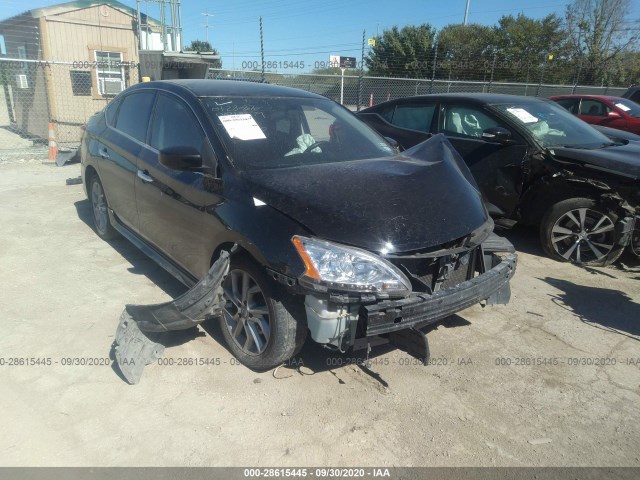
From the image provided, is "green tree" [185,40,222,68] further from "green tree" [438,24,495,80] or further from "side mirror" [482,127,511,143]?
"green tree" [438,24,495,80]

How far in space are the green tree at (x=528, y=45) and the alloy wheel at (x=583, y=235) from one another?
30.5 m

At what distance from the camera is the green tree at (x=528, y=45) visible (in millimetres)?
31938

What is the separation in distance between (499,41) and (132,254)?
36.8 m

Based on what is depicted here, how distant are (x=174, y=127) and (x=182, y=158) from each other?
0.74m

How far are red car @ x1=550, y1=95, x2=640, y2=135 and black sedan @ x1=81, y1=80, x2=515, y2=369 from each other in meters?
9.96

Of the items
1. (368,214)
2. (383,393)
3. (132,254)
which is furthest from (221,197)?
(132,254)

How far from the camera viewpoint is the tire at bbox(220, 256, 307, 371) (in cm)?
272

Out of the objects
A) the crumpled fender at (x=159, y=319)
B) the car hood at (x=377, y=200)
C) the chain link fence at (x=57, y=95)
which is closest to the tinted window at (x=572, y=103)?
the chain link fence at (x=57, y=95)

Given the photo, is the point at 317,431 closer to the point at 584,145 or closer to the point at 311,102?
the point at 311,102

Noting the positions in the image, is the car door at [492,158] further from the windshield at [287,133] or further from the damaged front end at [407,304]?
the damaged front end at [407,304]

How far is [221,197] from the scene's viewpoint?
298cm

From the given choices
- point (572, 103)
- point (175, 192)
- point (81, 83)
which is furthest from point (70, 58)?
point (572, 103)

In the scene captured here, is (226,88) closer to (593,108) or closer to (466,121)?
(466,121)

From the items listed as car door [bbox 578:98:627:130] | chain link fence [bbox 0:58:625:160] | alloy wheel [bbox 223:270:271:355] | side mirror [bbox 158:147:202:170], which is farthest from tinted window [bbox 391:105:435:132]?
car door [bbox 578:98:627:130]
